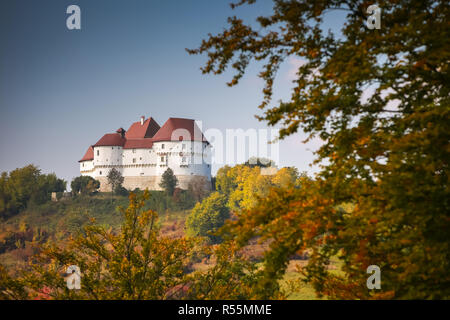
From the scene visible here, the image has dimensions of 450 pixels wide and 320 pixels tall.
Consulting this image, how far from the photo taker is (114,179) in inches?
3027

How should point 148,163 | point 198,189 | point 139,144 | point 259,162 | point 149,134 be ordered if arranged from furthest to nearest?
point 259,162 → point 149,134 → point 139,144 → point 148,163 → point 198,189

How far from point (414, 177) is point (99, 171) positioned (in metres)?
81.3

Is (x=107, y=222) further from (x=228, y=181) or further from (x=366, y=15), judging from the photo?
(x=366, y=15)

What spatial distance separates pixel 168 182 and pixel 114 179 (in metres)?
11.0

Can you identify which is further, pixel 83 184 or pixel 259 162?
pixel 259 162

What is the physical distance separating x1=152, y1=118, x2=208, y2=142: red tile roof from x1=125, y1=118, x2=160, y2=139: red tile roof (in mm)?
3182

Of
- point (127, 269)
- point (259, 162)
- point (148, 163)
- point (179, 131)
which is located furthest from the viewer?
point (259, 162)

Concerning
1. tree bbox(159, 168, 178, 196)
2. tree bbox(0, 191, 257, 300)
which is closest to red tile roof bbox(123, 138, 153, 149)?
tree bbox(159, 168, 178, 196)

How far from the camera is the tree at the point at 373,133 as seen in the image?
213 inches

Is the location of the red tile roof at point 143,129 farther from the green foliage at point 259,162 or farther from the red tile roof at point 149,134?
the green foliage at point 259,162

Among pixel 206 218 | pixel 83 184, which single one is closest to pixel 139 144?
pixel 83 184

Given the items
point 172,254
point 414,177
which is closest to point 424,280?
point 414,177

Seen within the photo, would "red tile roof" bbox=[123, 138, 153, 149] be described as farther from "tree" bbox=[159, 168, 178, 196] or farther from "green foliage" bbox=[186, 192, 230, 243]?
"green foliage" bbox=[186, 192, 230, 243]

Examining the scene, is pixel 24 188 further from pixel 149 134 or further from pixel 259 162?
pixel 259 162
